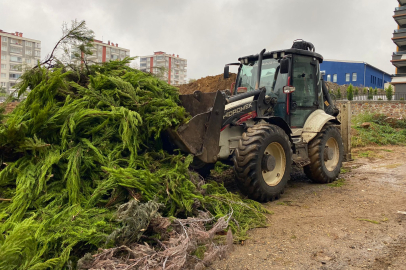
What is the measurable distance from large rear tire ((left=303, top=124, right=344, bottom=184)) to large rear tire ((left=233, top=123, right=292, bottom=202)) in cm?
111

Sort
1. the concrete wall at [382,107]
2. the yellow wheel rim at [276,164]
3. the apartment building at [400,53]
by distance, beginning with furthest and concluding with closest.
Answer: the apartment building at [400,53] → the concrete wall at [382,107] → the yellow wheel rim at [276,164]

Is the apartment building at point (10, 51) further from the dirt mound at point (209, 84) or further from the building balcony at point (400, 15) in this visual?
the building balcony at point (400, 15)

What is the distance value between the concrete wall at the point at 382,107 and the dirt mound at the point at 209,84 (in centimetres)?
838

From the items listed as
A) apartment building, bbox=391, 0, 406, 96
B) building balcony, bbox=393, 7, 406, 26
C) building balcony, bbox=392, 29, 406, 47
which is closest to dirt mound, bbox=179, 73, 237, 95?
apartment building, bbox=391, 0, 406, 96

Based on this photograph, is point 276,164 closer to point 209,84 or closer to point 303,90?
point 303,90

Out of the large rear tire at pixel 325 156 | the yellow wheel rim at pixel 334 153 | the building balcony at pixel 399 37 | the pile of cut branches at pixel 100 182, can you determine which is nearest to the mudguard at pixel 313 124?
the large rear tire at pixel 325 156

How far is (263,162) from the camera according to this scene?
5.03 metres

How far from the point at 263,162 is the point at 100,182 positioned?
2.46 m

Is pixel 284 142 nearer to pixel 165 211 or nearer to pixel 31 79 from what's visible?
pixel 165 211

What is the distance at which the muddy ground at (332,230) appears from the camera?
126 inches

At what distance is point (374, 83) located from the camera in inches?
2069

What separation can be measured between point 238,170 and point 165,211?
155 cm

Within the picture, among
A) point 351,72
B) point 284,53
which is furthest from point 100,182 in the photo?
point 351,72

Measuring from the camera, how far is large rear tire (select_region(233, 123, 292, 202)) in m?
4.81
